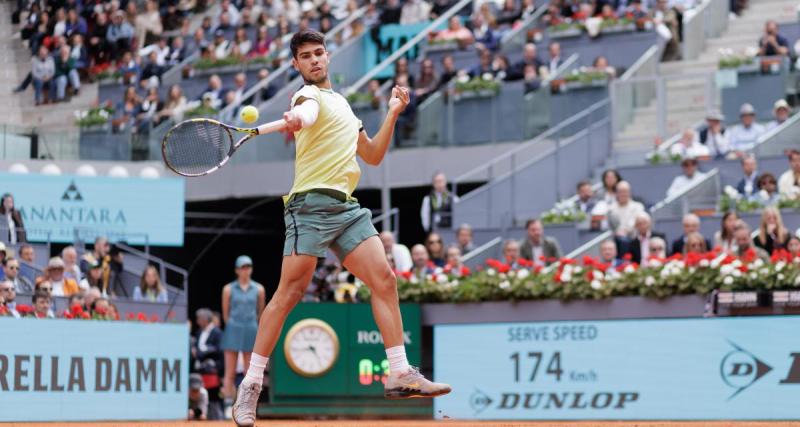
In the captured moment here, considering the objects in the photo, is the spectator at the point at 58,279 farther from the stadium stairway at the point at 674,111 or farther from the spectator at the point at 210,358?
the stadium stairway at the point at 674,111

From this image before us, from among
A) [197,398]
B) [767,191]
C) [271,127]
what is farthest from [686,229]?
[271,127]

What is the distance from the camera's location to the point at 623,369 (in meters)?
16.1

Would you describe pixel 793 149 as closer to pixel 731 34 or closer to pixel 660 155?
pixel 660 155

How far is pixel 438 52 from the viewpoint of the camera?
2642 cm

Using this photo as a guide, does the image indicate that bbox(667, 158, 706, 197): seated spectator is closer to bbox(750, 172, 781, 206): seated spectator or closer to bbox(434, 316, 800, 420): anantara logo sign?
bbox(750, 172, 781, 206): seated spectator

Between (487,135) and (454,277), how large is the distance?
21.7 ft

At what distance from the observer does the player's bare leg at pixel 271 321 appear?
380 inches

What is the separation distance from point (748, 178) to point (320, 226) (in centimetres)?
1138

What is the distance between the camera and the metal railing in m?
20.1

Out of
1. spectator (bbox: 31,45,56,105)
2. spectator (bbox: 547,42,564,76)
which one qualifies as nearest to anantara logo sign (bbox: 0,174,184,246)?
spectator (bbox: 547,42,564,76)

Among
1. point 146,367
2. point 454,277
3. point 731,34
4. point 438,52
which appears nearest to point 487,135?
point 438,52

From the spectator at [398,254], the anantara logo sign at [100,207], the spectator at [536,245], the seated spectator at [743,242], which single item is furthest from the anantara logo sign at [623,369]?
the anantara logo sign at [100,207]

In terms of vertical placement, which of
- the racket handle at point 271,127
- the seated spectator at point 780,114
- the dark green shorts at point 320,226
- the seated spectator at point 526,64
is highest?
the seated spectator at point 526,64

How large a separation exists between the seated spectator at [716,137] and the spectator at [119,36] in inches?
531
